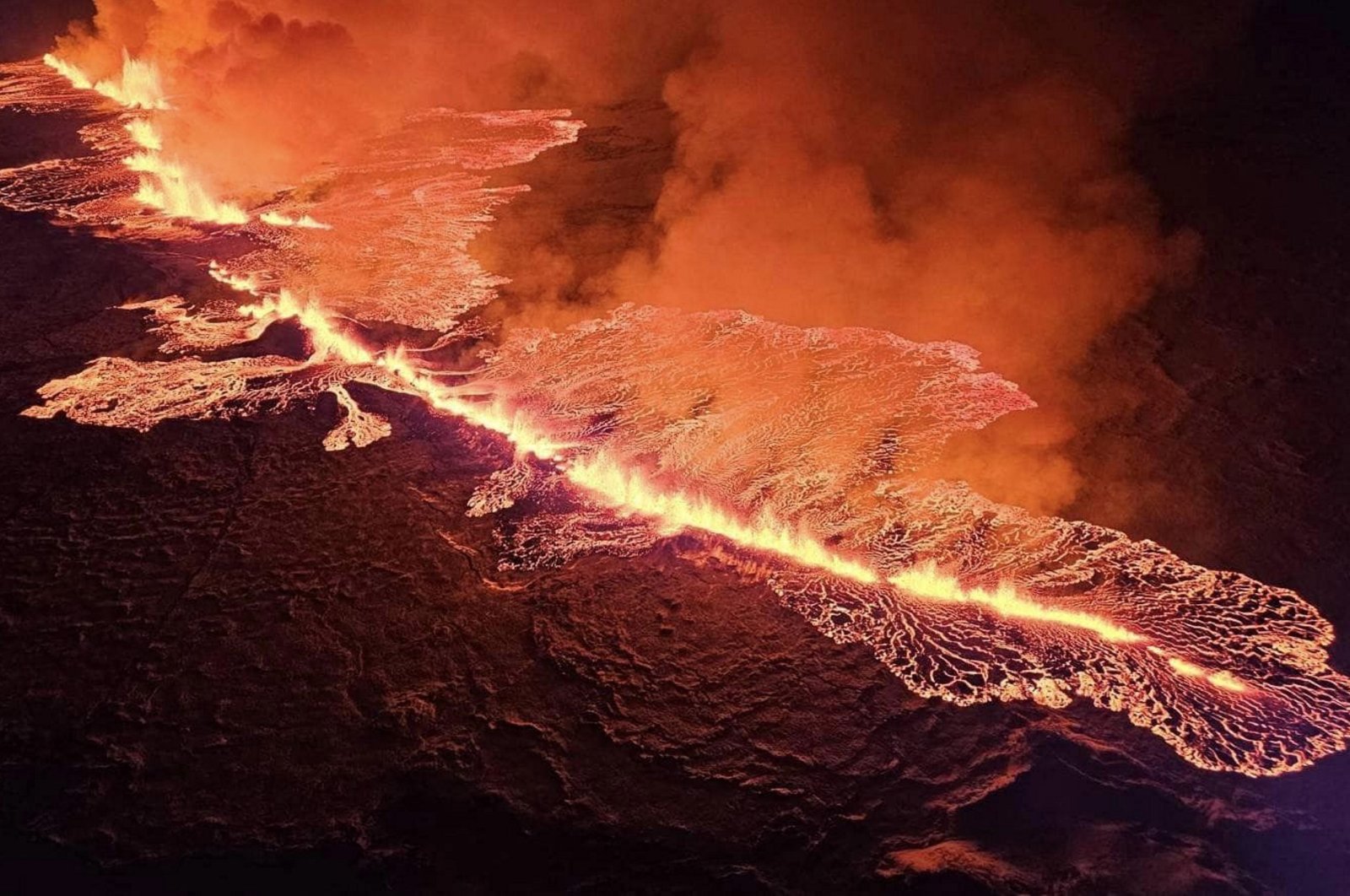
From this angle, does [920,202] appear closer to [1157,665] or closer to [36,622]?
[1157,665]

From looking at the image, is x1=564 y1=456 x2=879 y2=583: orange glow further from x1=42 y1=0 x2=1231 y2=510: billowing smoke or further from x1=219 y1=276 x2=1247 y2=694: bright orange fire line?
x1=42 y1=0 x2=1231 y2=510: billowing smoke

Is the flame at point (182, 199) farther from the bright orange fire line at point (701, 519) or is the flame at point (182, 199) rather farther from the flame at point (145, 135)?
the bright orange fire line at point (701, 519)

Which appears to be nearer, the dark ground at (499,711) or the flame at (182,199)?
the dark ground at (499,711)

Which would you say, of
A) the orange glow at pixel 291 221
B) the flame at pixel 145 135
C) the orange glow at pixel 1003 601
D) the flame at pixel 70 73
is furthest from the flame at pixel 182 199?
the orange glow at pixel 1003 601

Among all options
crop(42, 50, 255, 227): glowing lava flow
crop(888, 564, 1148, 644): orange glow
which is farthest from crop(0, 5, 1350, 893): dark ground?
crop(42, 50, 255, 227): glowing lava flow

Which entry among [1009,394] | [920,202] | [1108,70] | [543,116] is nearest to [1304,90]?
[1108,70]

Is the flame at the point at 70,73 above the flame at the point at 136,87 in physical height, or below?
above
